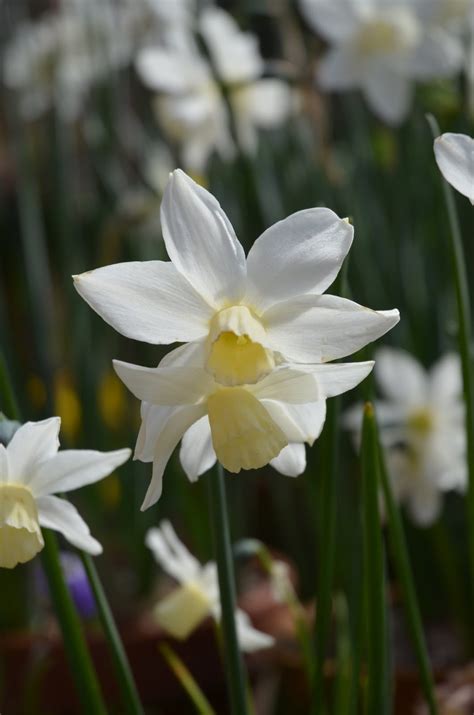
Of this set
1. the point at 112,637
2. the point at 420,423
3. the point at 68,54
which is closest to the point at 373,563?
the point at 112,637

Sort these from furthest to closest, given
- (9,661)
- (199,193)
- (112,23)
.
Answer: (112,23) < (9,661) < (199,193)

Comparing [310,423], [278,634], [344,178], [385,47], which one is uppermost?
[385,47]

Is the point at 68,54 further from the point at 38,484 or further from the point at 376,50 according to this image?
the point at 38,484

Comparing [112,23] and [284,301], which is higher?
[112,23]

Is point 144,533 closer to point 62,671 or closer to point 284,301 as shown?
point 62,671

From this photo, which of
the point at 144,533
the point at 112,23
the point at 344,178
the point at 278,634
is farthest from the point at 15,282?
the point at 278,634

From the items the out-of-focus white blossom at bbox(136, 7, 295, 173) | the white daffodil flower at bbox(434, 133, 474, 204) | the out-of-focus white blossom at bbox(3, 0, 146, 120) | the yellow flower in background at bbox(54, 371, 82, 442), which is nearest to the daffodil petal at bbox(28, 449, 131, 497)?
the white daffodil flower at bbox(434, 133, 474, 204)

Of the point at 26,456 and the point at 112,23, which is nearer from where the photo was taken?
the point at 26,456

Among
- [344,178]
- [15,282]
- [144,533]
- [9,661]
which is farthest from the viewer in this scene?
[15,282]
